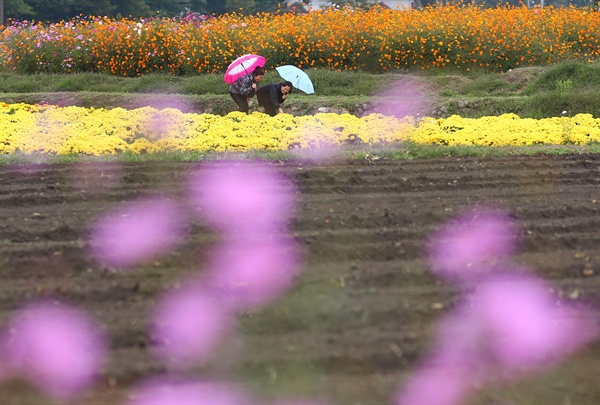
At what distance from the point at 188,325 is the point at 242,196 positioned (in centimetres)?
265

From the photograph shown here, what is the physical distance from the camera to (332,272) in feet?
16.0

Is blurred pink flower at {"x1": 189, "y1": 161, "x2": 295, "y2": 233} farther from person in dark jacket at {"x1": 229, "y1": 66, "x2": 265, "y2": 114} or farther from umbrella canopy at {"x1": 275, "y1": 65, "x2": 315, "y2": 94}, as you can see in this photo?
person in dark jacket at {"x1": 229, "y1": 66, "x2": 265, "y2": 114}

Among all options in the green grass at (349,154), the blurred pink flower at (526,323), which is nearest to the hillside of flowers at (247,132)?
the green grass at (349,154)

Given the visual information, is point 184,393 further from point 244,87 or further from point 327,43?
point 327,43

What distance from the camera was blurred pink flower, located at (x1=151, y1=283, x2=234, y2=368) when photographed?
3955mm

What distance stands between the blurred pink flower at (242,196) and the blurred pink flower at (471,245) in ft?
3.46

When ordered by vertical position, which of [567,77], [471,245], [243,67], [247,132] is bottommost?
[567,77]

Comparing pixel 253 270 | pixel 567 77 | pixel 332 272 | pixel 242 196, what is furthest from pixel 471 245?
pixel 567 77

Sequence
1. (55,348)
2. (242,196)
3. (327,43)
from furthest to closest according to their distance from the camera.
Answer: (327,43) → (242,196) → (55,348)

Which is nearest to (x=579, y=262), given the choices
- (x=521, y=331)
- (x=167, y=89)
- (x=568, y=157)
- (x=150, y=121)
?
(x=521, y=331)

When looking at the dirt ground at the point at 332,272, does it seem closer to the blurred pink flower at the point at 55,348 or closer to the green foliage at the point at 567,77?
the blurred pink flower at the point at 55,348

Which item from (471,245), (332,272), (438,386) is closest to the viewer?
(438,386)

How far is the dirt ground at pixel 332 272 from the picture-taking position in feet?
12.5

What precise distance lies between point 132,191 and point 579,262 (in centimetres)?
334
